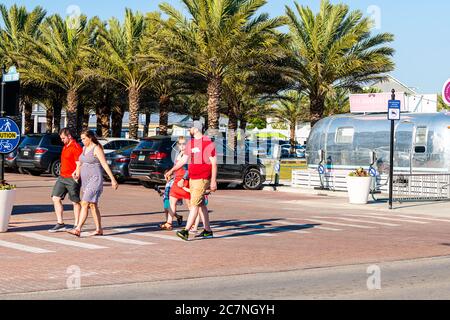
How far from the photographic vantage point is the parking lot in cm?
1034

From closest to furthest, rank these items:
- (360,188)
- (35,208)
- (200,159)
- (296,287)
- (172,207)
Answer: (296,287)
(200,159)
(172,207)
(35,208)
(360,188)

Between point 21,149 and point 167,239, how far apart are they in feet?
62.9

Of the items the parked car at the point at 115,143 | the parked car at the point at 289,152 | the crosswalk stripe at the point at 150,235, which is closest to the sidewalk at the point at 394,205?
the crosswalk stripe at the point at 150,235

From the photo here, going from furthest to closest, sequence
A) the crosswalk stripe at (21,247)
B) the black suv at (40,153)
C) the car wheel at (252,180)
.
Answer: the black suv at (40,153)
the car wheel at (252,180)
the crosswalk stripe at (21,247)

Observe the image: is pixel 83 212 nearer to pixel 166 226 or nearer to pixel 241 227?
pixel 166 226

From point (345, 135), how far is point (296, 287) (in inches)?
796

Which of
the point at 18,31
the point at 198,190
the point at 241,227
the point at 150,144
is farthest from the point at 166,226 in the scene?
the point at 18,31

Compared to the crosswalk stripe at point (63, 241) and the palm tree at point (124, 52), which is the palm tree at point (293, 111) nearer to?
the palm tree at point (124, 52)

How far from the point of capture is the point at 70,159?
46.4ft

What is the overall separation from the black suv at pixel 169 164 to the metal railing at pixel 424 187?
571 cm

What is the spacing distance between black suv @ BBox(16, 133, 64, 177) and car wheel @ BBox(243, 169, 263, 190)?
797 centimetres

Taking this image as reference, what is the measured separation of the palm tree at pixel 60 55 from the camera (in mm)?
44031

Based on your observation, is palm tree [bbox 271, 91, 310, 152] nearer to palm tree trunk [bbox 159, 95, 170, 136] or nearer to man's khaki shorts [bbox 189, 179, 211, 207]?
palm tree trunk [bbox 159, 95, 170, 136]
